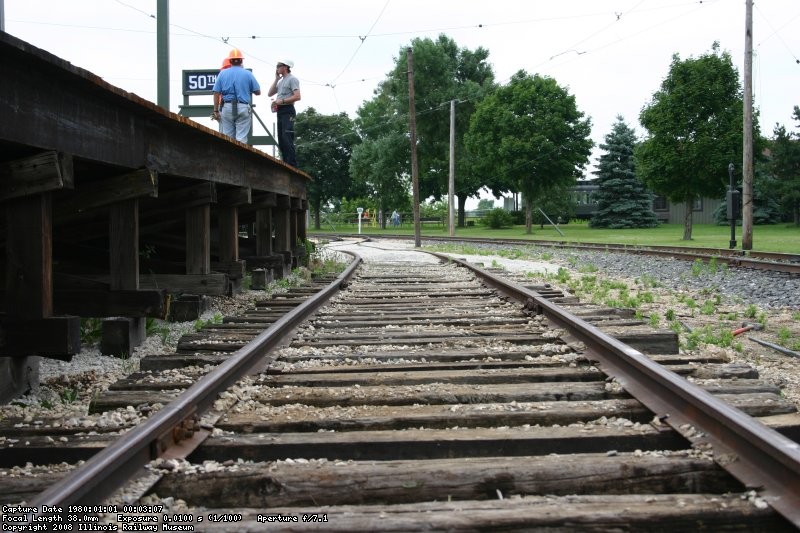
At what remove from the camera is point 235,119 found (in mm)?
9953

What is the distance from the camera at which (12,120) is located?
3.57 meters

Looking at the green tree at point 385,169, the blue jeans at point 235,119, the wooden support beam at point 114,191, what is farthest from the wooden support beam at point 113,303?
the green tree at point 385,169

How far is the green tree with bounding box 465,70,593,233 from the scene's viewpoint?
4369cm

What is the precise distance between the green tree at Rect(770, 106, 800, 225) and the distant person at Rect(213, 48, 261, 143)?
4073cm

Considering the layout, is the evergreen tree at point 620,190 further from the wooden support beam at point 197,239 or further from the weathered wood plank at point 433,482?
the weathered wood plank at point 433,482

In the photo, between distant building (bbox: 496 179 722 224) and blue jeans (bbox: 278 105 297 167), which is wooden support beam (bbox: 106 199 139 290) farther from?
distant building (bbox: 496 179 722 224)

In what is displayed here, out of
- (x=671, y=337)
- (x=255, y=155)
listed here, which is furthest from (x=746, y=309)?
(x=255, y=155)

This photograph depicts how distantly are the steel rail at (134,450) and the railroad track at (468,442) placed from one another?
→ 0.01 m

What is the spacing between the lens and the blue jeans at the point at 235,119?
988 centimetres

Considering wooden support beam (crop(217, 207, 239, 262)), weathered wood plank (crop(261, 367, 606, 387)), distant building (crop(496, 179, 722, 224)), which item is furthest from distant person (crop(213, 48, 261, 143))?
distant building (crop(496, 179, 722, 224))

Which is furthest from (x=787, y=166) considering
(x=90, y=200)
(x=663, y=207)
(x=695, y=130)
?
(x=90, y=200)

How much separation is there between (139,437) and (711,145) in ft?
87.6

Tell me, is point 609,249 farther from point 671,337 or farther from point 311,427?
point 311,427

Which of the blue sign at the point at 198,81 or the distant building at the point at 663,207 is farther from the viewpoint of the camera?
the distant building at the point at 663,207
